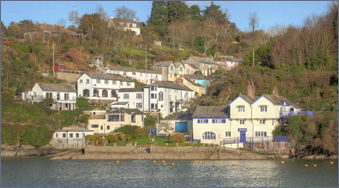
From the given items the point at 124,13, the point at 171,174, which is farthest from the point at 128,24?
the point at 171,174

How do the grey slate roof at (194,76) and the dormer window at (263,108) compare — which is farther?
the grey slate roof at (194,76)

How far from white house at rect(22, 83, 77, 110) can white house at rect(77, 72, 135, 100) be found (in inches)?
121

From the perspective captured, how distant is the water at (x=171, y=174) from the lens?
41.4 m

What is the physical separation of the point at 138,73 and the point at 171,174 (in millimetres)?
48763

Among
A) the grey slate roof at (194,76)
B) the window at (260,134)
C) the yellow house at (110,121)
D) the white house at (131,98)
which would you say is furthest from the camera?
the grey slate roof at (194,76)

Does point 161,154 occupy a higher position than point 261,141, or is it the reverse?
point 261,141

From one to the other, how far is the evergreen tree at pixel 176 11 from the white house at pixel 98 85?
4928cm

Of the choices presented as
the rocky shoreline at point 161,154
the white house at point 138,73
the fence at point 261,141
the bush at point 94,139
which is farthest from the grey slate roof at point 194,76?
the rocky shoreline at point 161,154

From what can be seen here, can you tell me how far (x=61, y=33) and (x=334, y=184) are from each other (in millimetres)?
74553

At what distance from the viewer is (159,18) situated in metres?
130

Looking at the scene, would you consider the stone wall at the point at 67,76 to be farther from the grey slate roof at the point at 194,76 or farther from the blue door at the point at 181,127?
the blue door at the point at 181,127

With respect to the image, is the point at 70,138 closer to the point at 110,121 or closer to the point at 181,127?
the point at 110,121

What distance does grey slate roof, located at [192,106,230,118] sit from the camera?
61.2 meters

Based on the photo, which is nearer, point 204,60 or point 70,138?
point 70,138
